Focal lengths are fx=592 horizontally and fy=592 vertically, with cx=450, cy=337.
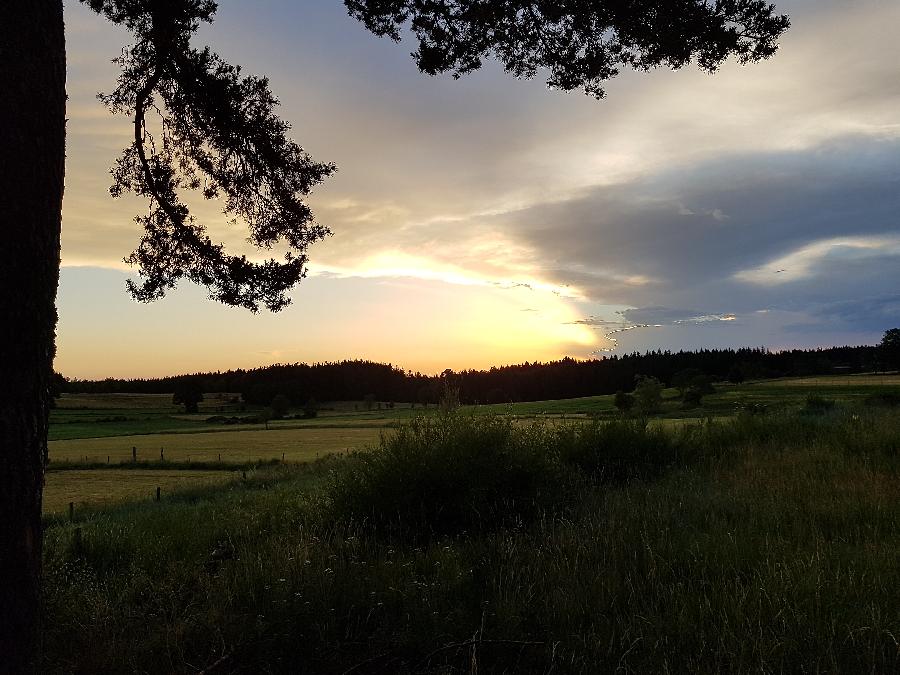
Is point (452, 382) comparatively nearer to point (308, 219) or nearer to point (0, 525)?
point (308, 219)

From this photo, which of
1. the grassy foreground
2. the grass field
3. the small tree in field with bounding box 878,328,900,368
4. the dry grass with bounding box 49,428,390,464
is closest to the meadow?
the grassy foreground

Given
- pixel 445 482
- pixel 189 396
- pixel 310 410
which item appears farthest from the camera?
pixel 189 396

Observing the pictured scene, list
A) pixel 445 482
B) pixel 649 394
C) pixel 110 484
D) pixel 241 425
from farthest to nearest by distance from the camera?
pixel 241 425 → pixel 649 394 → pixel 110 484 → pixel 445 482

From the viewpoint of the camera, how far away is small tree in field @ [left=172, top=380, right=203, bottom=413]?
120188 millimetres

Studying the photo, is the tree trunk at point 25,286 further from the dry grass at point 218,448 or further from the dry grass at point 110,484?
the dry grass at point 218,448

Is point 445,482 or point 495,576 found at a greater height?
point 445,482

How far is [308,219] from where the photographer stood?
8.48 m

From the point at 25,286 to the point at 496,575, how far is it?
4.27 meters

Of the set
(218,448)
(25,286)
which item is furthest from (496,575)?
(218,448)

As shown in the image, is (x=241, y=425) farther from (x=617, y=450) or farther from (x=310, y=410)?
(x=617, y=450)

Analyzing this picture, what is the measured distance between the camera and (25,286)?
3.44 m

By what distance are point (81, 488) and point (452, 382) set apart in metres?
28.6

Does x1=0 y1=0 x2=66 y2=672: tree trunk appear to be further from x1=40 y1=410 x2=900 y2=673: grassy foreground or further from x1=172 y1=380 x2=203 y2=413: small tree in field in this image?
x1=172 y1=380 x2=203 y2=413: small tree in field

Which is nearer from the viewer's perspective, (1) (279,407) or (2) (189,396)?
(1) (279,407)
